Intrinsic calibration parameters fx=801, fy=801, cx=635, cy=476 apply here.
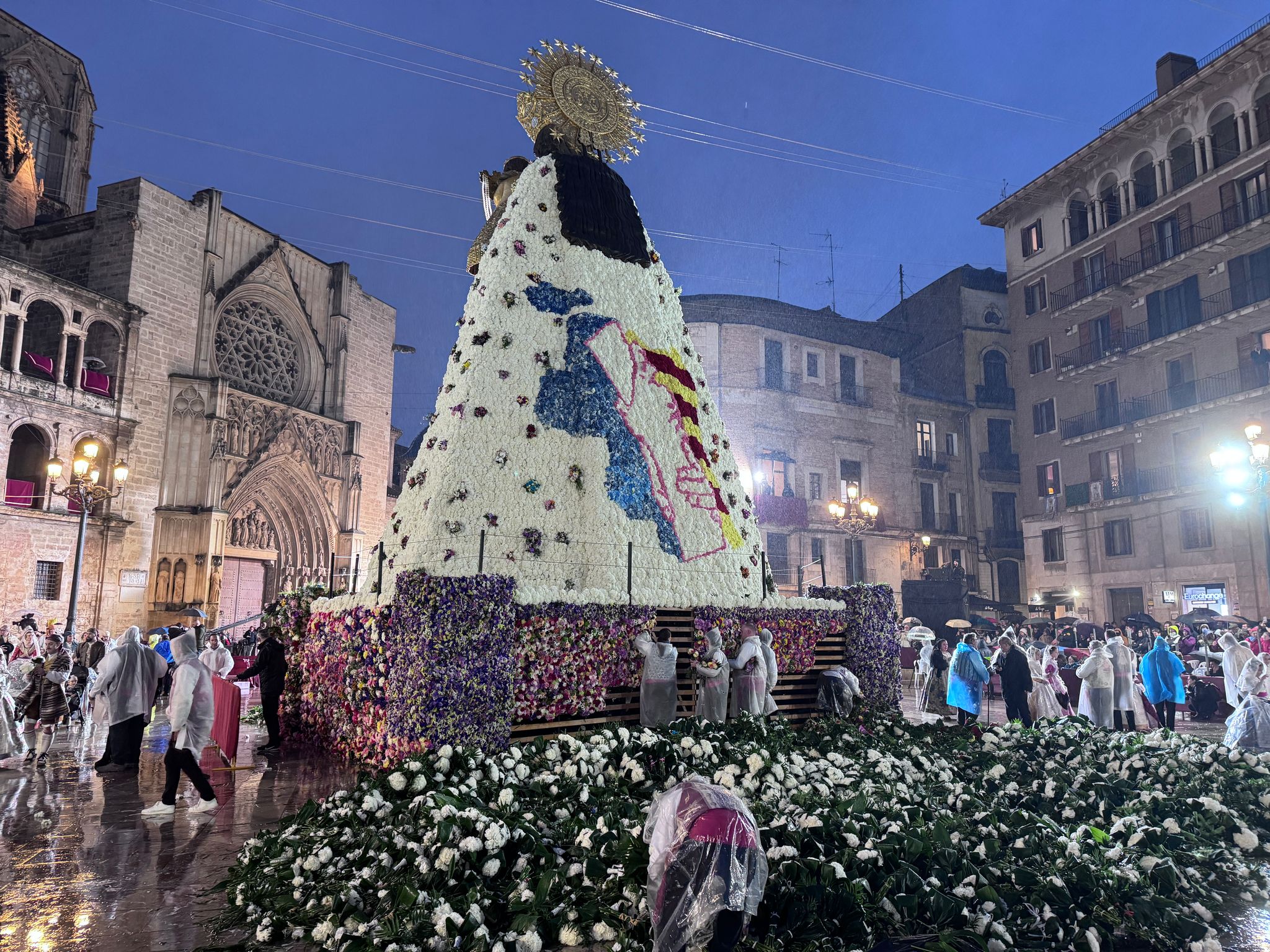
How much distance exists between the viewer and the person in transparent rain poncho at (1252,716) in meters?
9.30

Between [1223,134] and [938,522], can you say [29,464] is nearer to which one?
[938,522]

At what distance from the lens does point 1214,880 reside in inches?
231

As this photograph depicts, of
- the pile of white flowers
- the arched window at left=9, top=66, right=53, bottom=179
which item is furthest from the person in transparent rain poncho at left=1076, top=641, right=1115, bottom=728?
the arched window at left=9, top=66, right=53, bottom=179

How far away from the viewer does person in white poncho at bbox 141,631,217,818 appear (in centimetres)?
709

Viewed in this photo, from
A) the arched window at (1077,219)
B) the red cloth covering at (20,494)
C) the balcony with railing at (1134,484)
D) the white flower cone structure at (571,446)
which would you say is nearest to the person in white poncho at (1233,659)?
the white flower cone structure at (571,446)

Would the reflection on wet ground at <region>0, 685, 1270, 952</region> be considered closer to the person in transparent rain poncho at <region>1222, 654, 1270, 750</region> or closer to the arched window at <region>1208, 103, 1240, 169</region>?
the person in transparent rain poncho at <region>1222, 654, 1270, 750</region>

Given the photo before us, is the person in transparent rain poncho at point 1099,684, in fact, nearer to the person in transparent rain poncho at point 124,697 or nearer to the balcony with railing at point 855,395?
the person in transparent rain poncho at point 124,697

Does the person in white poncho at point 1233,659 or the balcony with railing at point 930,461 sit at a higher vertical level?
the balcony with railing at point 930,461

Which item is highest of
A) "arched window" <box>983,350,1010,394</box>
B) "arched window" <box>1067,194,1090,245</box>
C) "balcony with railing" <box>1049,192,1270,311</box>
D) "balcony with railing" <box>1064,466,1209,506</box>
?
"arched window" <box>1067,194,1090,245</box>

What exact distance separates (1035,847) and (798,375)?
2832cm

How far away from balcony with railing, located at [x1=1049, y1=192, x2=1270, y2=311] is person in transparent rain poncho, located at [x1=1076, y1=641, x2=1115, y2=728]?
774 inches

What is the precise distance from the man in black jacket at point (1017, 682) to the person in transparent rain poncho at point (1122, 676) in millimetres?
1338

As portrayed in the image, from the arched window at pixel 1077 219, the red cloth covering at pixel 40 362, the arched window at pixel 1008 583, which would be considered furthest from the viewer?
the arched window at pixel 1008 583

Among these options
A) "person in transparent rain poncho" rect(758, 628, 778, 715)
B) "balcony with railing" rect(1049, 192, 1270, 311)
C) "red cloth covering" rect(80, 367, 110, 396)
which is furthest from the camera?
"balcony with railing" rect(1049, 192, 1270, 311)
